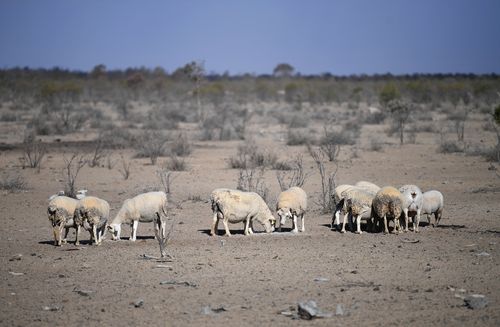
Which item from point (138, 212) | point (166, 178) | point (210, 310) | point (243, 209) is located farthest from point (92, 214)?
point (166, 178)

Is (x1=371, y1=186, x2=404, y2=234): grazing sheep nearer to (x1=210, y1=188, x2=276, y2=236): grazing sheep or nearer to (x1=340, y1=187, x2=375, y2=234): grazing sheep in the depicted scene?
(x1=340, y1=187, x2=375, y2=234): grazing sheep

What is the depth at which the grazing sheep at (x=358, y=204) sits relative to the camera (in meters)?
13.1

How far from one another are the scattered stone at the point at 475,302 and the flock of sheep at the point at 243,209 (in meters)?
4.19

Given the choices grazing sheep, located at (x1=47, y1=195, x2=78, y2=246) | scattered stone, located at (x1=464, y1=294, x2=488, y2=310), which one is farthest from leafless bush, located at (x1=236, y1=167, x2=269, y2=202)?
scattered stone, located at (x1=464, y1=294, x2=488, y2=310)

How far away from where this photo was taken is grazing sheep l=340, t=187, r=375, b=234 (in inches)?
517

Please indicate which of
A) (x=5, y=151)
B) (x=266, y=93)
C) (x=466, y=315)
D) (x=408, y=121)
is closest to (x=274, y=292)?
(x=466, y=315)

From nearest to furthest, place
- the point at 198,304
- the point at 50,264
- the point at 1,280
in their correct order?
the point at 198,304, the point at 1,280, the point at 50,264

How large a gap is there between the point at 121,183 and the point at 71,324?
12.4 m

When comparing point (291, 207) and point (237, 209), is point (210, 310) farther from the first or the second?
point (291, 207)

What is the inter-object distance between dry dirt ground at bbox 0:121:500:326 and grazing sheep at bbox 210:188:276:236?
42 cm

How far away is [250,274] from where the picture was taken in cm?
1016

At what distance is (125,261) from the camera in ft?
35.8

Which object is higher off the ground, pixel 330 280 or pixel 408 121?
pixel 408 121

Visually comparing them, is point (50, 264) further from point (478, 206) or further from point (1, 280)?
point (478, 206)
